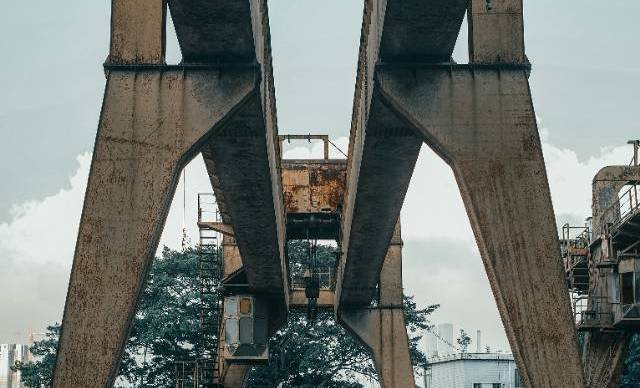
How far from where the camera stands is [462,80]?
14.0 meters

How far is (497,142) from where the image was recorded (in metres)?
13.4

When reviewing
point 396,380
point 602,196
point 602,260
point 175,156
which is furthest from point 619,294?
point 175,156

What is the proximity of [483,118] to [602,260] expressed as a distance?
16.3 meters

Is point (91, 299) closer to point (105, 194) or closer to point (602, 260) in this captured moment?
point (105, 194)

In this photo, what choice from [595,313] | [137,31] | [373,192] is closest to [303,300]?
[595,313]

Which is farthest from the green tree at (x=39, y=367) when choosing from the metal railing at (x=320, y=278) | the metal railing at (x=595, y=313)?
the metal railing at (x=595, y=313)

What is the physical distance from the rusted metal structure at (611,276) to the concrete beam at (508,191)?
1351cm

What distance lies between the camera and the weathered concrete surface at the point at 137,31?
1352 cm

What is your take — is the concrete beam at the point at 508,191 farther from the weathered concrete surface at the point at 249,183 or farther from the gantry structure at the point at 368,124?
the weathered concrete surface at the point at 249,183

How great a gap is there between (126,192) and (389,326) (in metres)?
17.9

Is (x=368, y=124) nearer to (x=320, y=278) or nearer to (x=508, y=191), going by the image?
(x=508, y=191)

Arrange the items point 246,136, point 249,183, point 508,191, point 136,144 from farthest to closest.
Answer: point 249,183, point 246,136, point 136,144, point 508,191

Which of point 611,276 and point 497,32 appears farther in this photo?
point 611,276

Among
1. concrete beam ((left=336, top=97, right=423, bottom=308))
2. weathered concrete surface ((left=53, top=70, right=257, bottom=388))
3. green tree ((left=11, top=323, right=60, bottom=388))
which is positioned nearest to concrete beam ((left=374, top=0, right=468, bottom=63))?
concrete beam ((left=336, top=97, right=423, bottom=308))
